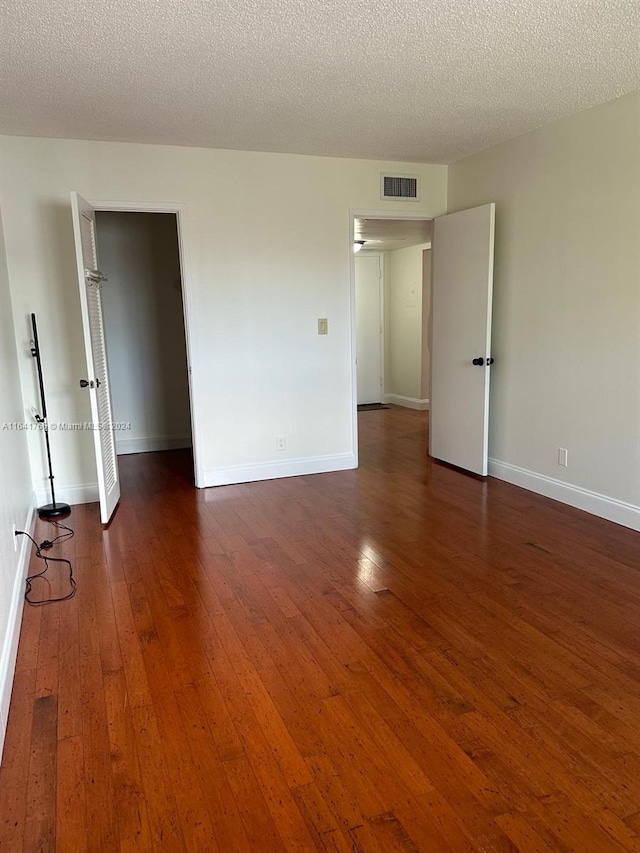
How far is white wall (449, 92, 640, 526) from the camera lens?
11.3ft

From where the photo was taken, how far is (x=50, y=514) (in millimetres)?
4043

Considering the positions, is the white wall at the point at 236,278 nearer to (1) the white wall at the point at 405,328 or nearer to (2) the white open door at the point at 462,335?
(2) the white open door at the point at 462,335

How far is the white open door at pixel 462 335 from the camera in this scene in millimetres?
4484

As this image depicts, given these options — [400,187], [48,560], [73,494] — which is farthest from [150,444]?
[400,187]

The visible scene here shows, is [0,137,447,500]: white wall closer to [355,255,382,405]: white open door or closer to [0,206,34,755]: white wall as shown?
[0,206,34,755]: white wall

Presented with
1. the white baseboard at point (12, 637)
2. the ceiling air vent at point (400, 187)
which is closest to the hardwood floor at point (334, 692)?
the white baseboard at point (12, 637)

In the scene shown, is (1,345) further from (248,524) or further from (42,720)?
(42,720)

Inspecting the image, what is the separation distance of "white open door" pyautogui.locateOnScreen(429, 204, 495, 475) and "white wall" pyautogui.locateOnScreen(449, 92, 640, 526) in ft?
0.48

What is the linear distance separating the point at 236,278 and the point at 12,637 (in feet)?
9.87

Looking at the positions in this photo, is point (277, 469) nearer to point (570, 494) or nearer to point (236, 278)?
point (236, 278)

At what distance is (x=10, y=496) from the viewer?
2.88 meters

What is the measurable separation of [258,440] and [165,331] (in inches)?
79.5

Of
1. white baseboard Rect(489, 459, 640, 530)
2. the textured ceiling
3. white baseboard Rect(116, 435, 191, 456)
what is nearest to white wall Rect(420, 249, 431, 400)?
white baseboard Rect(489, 459, 640, 530)

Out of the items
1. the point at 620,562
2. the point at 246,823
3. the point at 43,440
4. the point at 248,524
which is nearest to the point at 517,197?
the point at 620,562
